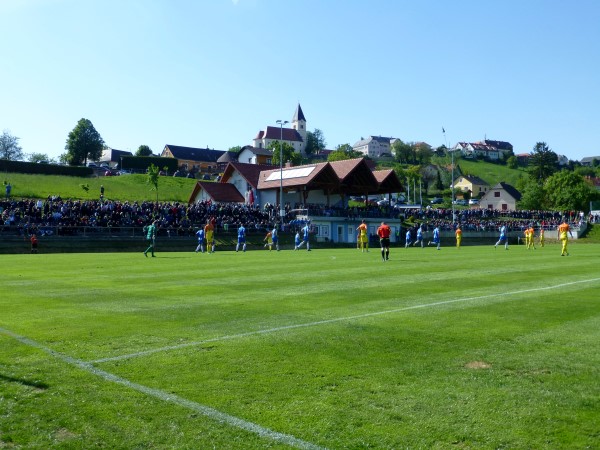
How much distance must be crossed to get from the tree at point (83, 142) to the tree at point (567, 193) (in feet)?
288

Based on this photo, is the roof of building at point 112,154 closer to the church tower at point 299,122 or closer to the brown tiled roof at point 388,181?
the church tower at point 299,122

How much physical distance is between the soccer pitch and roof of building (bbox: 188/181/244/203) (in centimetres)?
5663

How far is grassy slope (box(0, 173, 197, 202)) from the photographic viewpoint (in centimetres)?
6794

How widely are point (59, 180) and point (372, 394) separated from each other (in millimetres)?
79332

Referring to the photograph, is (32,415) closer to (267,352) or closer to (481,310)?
(267,352)

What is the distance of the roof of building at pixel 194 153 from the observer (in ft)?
495

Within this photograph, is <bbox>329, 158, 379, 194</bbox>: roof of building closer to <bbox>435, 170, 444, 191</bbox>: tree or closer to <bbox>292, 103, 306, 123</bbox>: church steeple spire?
<bbox>435, 170, 444, 191</bbox>: tree

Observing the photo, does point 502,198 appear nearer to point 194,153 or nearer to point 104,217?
point 194,153

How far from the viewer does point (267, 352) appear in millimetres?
7570

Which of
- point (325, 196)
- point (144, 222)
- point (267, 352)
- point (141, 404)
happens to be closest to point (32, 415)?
point (141, 404)

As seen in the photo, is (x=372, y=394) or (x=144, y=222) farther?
(x=144, y=222)

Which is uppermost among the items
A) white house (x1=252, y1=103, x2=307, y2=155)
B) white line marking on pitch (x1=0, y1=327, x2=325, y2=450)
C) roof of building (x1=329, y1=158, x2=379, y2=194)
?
white house (x1=252, y1=103, x2=307, y2=155)

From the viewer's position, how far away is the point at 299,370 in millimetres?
6715

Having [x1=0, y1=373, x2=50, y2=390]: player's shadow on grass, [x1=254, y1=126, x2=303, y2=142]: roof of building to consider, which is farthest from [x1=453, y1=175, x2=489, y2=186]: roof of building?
[x1=0, y1=373, x2=50, y2=390]: player's shadow on grass
